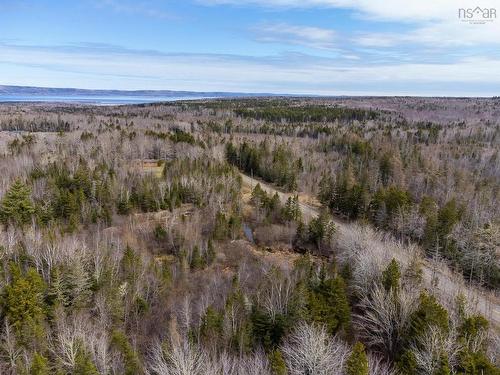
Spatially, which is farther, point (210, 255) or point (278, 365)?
point (210, 255)

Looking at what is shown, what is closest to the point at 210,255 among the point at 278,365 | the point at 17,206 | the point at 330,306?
the point at 330,306

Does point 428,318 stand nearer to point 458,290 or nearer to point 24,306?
point 458,290

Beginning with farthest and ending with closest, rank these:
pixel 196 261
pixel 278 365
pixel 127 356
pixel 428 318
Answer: pixel 196 261 → pixel 428 318 → pixel 127 356 → pixel 278 365

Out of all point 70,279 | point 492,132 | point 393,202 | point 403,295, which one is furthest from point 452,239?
point 492,132

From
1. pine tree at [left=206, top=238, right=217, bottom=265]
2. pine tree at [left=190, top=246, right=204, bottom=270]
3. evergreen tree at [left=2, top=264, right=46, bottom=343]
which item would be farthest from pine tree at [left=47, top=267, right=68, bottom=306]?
pine tree at [left=206, top=238, right=217, bottom=265]

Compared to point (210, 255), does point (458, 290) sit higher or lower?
higher

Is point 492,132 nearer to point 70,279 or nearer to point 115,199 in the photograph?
point 115,199

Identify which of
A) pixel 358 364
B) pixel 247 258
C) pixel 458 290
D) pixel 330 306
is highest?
pixel 358 364
